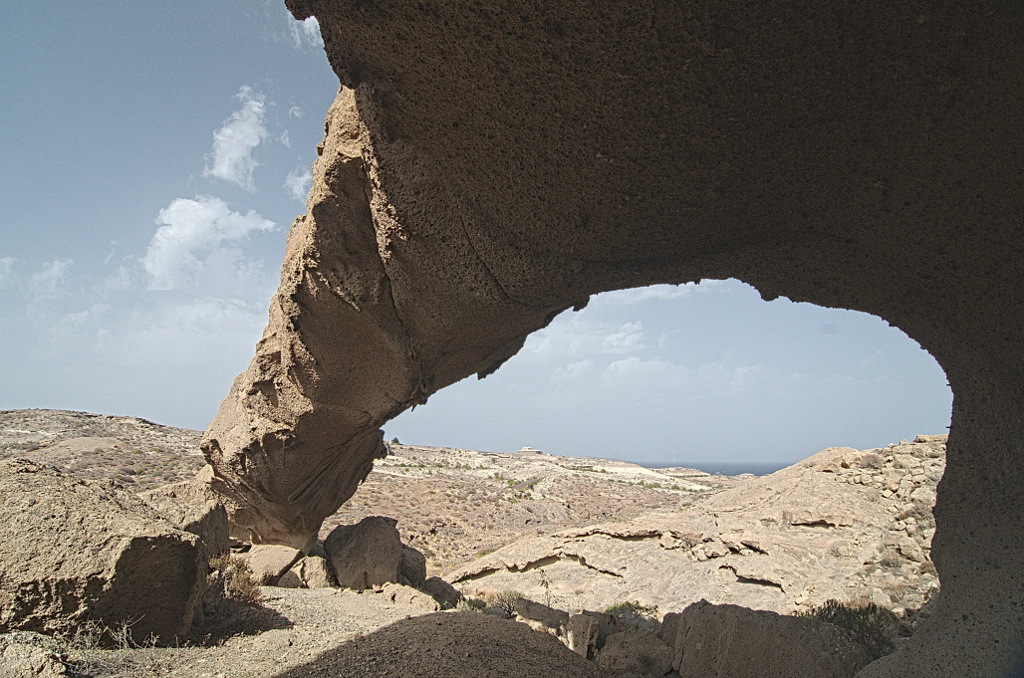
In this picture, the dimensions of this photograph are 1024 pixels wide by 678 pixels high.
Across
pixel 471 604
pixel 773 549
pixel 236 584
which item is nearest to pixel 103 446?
pixel 236 584

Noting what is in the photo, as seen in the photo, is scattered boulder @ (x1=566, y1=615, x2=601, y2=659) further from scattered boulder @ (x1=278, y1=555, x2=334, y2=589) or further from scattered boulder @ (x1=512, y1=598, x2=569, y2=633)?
scattered boulder @ (x1=278, y1=555, x2=334, y2=589)

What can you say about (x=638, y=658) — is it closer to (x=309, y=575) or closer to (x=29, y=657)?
(x=29, y=657)

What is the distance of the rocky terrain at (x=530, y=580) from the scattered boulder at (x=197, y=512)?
0.03m

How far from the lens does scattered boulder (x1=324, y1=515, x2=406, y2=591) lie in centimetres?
821

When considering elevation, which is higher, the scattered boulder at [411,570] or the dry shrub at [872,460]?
the dry shrub at [872,460]

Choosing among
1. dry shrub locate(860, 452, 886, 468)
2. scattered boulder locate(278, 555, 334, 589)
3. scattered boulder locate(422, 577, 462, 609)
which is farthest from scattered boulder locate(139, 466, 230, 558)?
dry shrub locate(860, 452, 886, 468)

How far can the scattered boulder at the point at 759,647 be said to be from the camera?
14.0 ft

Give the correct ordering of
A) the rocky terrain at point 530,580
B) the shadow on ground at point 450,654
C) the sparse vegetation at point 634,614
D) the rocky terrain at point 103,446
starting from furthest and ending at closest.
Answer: the rocky terrain at point 103,446 → the sparse vegetation at point 634,614 → the shadow on ground at point 450,654 → the rocky terrain at point 530,580

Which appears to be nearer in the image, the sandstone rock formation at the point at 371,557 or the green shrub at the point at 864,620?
the green shrub at the point at 864,620

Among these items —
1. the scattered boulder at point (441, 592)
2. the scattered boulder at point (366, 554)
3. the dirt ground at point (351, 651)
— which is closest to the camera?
the dirt ground at point (351, 651)

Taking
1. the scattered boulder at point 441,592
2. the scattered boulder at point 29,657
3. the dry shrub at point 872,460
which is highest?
the dry shrub at point 872,460

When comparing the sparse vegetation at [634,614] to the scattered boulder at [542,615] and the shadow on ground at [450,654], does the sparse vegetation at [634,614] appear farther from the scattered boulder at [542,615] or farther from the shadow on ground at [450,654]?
the shadow on ground at [450,654]

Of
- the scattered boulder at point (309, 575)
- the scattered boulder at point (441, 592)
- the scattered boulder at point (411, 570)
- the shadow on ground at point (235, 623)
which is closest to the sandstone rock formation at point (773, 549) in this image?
the scattered boulder at point (441, 592)

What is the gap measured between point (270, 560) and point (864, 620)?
795 cm
